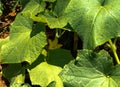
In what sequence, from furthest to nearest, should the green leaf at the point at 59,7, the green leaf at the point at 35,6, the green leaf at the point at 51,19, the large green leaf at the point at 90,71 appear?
the green leaf at the point at 35,6
the green leaf at the point at 59,7
the green leaf at the point at 51,19
the large green leaf at the point at 90,71

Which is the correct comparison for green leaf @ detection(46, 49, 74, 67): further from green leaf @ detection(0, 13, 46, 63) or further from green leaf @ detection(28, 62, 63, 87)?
green leaf @ detection(0, 13, 46, 63)

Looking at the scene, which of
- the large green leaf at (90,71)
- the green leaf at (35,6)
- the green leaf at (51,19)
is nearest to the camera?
the large green leaf at (90,71)

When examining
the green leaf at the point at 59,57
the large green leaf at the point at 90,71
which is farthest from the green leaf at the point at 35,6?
the large green leaf at the point at 90,71

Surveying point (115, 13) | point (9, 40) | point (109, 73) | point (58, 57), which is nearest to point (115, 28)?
point (115, 13)

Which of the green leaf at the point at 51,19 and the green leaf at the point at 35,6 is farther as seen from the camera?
the green leaf at the point at 35,6

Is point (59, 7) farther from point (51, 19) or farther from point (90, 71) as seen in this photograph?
point (90, 71)

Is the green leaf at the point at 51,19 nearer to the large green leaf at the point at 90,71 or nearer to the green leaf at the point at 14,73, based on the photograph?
the large green leaf at the point at 90,71

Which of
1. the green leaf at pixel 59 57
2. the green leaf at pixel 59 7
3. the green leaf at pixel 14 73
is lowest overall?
the green leaf at pixel 14 73
